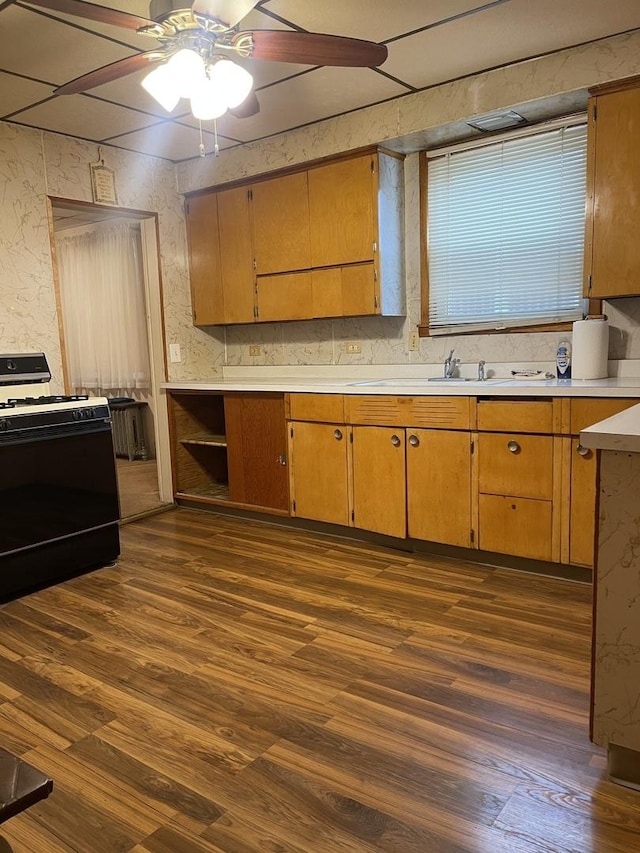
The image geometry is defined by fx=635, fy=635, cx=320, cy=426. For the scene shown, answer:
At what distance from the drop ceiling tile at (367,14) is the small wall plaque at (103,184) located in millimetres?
1960

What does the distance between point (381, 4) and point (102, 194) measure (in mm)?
2337

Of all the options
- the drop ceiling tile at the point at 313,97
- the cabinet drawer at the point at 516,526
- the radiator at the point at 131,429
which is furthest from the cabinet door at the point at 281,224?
the radiator at the point at 131,429

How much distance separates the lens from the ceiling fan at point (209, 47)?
196 cm

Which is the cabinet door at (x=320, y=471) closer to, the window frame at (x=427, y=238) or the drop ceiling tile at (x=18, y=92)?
the window frame at (x=427, y=238)

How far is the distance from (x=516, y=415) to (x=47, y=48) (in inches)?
104

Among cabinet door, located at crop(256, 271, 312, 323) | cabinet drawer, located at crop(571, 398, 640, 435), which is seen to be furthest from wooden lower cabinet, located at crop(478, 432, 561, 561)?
cabinet door, located at crop(256, 271, 312, 323)

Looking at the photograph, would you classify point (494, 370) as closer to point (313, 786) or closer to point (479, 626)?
point (479, 626)

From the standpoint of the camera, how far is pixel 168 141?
4105mm

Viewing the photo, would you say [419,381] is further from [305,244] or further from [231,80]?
[231,80]

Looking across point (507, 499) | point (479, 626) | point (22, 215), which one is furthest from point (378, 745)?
point (22, 215)

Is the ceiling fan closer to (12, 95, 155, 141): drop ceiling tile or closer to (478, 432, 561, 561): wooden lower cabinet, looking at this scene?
(12, 95, 155, 141): drop ceiling tile

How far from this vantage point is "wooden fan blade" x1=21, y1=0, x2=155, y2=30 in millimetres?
1793

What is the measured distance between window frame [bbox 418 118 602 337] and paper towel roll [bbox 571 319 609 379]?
0.19 metres

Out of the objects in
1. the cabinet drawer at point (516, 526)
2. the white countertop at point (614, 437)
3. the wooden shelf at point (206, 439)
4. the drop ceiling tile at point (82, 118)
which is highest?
the drop ceiling tile at point (82, 118)
